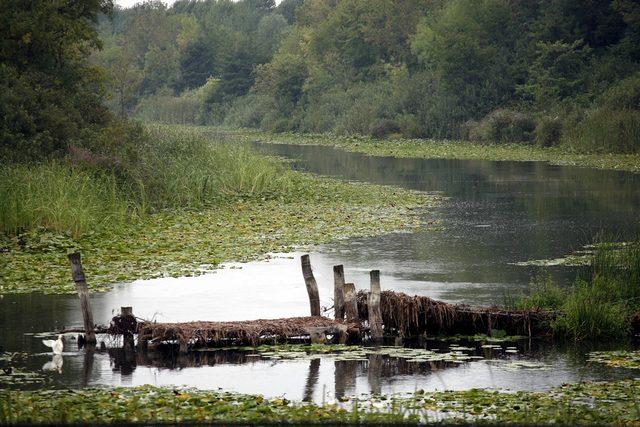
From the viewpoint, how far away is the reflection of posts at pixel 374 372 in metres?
11.4

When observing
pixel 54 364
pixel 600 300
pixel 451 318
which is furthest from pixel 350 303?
pixel 54 364

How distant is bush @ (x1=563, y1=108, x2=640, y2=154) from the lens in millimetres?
43438

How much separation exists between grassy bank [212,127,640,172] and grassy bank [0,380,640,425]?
28108 mm

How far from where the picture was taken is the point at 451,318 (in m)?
13.8

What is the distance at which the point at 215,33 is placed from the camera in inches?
4072

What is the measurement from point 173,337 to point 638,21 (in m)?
45.0

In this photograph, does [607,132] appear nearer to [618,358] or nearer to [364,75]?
[618,358]

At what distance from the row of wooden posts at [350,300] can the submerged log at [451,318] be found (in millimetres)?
327

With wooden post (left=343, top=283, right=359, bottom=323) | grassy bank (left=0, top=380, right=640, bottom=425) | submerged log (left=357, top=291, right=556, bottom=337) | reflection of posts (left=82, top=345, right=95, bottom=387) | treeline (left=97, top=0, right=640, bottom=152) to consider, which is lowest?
grassy bank (left=0, top=380, right=640, bottom=425)

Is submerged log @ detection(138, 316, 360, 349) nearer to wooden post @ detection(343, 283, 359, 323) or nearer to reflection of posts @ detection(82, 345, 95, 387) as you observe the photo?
wooden post @ detection(343, 283, 359, 323)

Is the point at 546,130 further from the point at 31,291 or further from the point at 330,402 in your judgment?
the point at 330,402

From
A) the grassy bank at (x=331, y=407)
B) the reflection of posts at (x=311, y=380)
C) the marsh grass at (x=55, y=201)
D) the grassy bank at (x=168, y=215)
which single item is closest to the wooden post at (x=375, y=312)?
the reflection of posts at (x=311, y=380)

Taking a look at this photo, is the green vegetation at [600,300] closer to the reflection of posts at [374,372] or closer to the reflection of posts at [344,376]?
the reflection of posts at [374,372]

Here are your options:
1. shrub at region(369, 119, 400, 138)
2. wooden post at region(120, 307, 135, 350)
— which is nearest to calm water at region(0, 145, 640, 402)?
wooden post at region(120, 307, 135, 350)
